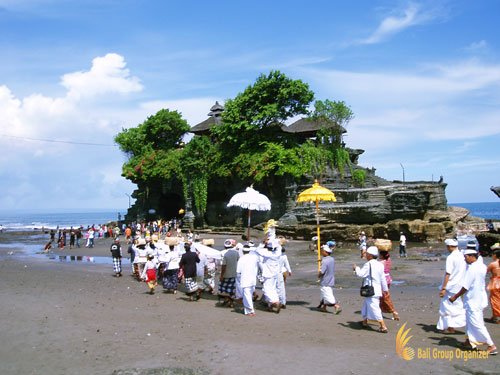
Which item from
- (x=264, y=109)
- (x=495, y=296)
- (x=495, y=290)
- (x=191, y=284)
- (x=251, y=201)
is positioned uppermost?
(x=264, y=109)

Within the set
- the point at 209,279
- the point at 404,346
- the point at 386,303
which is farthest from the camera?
the point at 209,279

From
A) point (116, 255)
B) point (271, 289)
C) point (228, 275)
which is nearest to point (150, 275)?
point (228, 275)

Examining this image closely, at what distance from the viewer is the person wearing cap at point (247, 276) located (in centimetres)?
1093

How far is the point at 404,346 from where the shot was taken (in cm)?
807

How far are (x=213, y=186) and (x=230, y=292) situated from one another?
114ft

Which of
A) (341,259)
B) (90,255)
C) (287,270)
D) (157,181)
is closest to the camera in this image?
(287,270)

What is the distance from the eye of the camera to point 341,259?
77.6ft

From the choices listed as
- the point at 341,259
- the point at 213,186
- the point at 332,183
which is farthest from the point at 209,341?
the point at 213,186

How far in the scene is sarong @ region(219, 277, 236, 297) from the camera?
39.0ft

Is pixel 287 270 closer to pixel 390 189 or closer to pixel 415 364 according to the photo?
pixel 415 364

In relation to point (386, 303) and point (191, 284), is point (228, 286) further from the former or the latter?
point (386, 303)

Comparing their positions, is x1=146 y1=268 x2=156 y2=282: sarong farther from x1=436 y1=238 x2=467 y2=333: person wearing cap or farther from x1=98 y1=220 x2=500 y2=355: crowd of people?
x1=436 y1=238 x2=467 y2=333: person wearing cap

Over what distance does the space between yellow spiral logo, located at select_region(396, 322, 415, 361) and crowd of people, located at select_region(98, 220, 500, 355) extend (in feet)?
1.47

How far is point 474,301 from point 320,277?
12.6 feet
